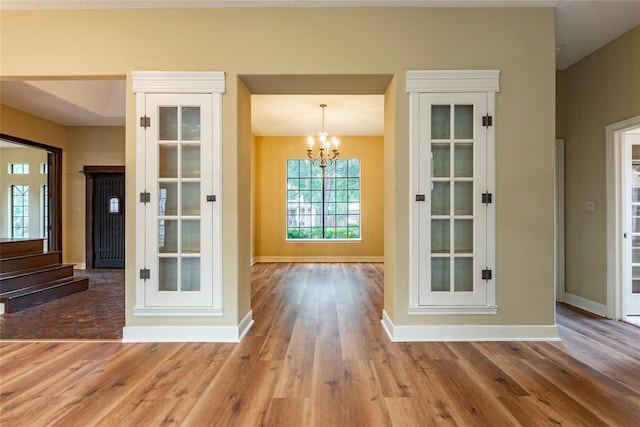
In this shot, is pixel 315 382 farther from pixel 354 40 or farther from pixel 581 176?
pixel 581 176

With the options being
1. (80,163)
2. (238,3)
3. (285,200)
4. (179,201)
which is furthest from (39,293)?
(285,200)

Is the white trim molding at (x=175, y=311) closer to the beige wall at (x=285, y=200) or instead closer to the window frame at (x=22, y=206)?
the beige wall at (x=285, y=200)

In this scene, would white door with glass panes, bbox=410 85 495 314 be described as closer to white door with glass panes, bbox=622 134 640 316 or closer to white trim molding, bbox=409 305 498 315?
white trim molding, bbox=409 305 498 315

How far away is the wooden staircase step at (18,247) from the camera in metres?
4.41

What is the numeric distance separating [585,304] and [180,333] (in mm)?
4298

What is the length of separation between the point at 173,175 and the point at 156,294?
3.38 feet

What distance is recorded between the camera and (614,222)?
3.42 meters

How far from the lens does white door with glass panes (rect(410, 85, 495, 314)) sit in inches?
110

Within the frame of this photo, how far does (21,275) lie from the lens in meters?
4.25

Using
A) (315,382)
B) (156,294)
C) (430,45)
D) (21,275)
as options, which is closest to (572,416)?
(315,382)

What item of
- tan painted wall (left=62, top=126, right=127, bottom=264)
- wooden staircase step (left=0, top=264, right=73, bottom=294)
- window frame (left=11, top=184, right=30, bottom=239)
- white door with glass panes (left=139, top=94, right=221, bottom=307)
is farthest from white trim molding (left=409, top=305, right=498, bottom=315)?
window frame (left=11, top=184, right=30, bottom=239)

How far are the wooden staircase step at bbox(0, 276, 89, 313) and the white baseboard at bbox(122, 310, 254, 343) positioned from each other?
6.68 ft

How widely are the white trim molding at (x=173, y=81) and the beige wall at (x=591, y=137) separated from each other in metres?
3.89

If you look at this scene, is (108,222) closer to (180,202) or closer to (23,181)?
(23,181)
